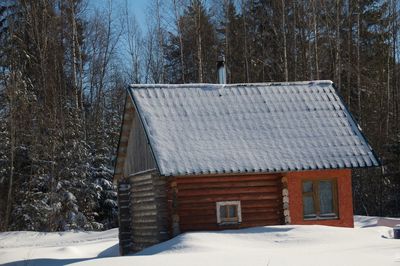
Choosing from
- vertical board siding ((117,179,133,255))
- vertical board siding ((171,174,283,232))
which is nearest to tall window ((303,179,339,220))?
vertical board siding ((171,174,283,232))

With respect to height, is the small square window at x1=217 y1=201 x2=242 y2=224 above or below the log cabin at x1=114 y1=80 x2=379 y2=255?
below

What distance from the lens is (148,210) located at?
70.5ft

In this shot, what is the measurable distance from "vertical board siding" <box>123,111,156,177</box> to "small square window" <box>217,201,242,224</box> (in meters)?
2.30

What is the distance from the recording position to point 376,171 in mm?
35719

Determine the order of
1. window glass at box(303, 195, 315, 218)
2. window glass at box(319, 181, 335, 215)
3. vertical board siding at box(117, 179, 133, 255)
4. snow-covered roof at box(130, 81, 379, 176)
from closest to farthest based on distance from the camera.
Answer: snow-covered roof at box(130, 81, 379, 176)
window glass at box(303, 195, 315, 218)
window glass at box(319, 181, 335, 215)
vertical board siding at box(117, 179, 133, 255)

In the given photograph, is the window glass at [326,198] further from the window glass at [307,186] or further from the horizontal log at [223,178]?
the horizontal log at [223,178]

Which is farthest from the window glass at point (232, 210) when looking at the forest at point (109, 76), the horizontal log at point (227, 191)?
the forest at point (109, 76)

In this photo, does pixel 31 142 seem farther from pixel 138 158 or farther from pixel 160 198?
pixel 160 198

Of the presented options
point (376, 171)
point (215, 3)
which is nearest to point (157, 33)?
point (215, 3)

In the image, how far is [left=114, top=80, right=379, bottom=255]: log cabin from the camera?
65.0 feet

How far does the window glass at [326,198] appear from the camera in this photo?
20.8m

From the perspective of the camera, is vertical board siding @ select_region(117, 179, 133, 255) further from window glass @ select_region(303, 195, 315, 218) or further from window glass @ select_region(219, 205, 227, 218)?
window glass @ select_region(303, 195, 315, 218)

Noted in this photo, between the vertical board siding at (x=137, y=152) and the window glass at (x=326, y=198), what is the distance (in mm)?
5146

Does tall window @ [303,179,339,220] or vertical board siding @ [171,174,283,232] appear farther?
tall window @ [303,179,339,220]
